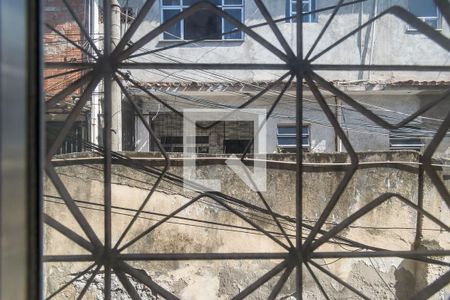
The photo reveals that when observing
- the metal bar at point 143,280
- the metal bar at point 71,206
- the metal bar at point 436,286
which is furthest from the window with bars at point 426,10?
the metal bar at point 71,206

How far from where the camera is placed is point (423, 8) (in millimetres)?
7629

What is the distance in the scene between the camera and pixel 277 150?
25.7ft

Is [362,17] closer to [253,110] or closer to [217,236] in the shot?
[253,110]

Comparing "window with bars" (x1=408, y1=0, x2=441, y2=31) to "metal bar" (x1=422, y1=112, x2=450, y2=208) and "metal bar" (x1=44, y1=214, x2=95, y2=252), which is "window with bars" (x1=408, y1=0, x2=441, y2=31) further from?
"metal bar" (x1=44, y1=214, x2=95, y2=252)

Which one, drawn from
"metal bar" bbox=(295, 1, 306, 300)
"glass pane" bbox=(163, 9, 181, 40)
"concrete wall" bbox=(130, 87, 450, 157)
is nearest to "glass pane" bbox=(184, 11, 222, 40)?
"glass pane" bbox=(163, 9, 181, 40)

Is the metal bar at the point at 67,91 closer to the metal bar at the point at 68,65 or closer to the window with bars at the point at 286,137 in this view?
the metal bar at the point at 68,65

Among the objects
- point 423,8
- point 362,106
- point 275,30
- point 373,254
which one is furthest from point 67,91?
point 423,8

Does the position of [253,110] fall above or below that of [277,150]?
above

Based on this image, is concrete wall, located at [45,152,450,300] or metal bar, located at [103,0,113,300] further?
concrete wall, located at [45,152,450,300]

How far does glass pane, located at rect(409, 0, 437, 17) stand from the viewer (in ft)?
24.7

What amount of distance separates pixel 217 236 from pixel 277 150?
2289mm

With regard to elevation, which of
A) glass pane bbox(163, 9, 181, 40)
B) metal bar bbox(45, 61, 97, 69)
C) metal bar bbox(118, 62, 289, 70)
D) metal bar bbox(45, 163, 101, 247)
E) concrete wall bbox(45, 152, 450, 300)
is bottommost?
concrete wall bbox(45, 152, 450, 300)

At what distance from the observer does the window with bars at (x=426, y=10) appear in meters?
7.40

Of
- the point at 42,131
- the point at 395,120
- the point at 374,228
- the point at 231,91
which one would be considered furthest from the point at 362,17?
the point at 42,131
